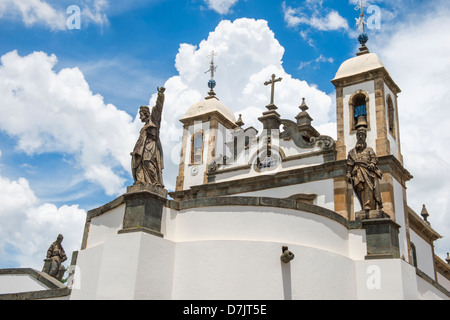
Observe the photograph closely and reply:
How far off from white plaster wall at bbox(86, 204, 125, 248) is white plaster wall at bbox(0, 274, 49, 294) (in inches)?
186

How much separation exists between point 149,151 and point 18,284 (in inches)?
303

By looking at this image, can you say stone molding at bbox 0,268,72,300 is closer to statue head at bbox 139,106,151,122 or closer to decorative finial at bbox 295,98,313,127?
statue head at bbox 139,106,151,122

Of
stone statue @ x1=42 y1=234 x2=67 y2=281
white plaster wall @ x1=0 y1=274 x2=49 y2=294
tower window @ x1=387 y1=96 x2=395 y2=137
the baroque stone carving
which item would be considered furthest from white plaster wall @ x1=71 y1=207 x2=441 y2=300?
tower window @ x1=387 y1=96 x2=395 y2=137

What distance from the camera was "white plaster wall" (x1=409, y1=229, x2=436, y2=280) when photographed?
24.1 metres

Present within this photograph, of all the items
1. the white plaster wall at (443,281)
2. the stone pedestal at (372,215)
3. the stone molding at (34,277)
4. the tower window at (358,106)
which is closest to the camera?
the stone pedestal at (372,215)

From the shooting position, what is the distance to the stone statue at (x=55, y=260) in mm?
18891

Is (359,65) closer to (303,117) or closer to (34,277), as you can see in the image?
(303,117)

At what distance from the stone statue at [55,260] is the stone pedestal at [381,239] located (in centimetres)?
1173

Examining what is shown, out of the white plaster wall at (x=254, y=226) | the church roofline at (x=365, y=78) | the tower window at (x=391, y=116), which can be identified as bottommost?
the white plaster wall at (x=254, y=226)

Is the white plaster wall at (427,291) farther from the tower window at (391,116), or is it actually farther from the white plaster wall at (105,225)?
the tower window at (391,116)

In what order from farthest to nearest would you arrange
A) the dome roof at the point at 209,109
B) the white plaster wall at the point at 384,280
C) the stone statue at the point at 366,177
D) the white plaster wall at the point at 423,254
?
the dome roof at the point at 209,109, the white plaster wall at the point at 423,254, the stone statue at the point at 366,177, the white plaster wall at the point at 384,280

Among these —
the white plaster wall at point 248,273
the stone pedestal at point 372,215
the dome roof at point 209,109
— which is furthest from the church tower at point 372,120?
the white plaster wall at point 248,273

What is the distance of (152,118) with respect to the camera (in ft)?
41.6
